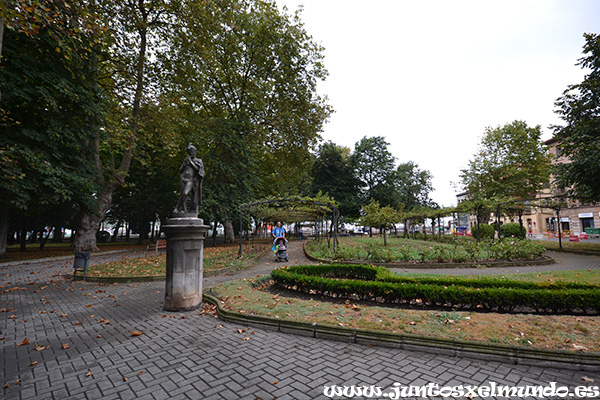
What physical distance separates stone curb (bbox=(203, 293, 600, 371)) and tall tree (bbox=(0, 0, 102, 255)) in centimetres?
1145

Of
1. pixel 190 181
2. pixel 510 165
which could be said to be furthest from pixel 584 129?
pixel 190 181

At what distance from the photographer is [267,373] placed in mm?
3436

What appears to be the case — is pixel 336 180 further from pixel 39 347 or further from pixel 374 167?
pixel 39 347

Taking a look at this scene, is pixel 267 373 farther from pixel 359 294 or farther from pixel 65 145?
pixel 65 145

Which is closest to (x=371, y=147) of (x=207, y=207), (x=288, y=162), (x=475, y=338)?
(x=288, y=162)

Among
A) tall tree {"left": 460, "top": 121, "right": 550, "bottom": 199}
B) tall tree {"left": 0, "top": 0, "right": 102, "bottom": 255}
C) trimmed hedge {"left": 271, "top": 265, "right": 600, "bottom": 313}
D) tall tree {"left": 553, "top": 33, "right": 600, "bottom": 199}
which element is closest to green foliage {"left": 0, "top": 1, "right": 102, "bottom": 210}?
tall tree {"left": 0, "top": 0, "right": 102, "bottom": 255}

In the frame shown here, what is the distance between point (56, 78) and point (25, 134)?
2705mm

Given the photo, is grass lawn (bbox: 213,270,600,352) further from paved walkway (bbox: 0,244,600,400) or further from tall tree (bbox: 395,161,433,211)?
tall tree (bbox: 395,161,433,211)

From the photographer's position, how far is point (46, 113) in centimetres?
1194

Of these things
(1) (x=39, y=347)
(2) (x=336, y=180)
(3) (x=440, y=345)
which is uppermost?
(2) (x=336, y=180)

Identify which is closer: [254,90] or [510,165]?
[254,90]

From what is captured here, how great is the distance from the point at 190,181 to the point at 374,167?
3931 cm

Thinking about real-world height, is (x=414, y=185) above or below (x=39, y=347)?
above

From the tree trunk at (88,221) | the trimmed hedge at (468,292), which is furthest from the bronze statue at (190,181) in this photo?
the tree trunk at (88,221)
